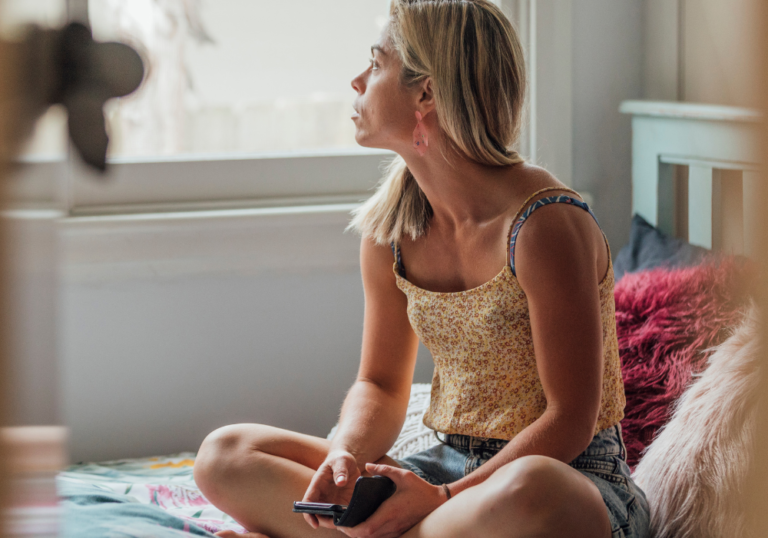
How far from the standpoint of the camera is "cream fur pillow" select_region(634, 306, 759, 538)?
0.89m

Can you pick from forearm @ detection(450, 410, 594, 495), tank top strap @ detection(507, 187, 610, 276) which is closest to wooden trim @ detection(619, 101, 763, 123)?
tank top strap @ detection(507, 187, 610, 276)

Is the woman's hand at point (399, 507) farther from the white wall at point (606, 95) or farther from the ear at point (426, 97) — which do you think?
the white wall at point (606, 95)

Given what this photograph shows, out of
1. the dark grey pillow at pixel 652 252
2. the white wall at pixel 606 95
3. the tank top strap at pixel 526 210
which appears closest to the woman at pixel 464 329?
the tank top strap at pixel 526 210

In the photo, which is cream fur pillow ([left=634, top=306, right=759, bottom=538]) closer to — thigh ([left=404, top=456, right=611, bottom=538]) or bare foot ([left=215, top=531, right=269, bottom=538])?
thigh ([left=404, top=456, right=611, bottom=538])

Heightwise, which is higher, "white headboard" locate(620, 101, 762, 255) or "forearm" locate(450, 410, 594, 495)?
"white headboard" locate(620, 101, 762, 255)

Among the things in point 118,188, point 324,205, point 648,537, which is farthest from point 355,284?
point 648,537

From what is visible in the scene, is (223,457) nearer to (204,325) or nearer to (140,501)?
(140,501)

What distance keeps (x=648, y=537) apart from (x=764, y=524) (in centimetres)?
96

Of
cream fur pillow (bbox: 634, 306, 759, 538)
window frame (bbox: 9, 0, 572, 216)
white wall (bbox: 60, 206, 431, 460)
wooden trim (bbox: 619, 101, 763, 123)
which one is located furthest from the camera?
window frame (bbox: 9, 0, 572, 216)

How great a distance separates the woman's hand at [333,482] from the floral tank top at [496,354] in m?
0.16

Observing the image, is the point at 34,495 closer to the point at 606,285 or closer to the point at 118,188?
the point at 606,285

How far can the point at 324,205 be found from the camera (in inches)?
68.9

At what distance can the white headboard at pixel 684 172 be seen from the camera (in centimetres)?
148

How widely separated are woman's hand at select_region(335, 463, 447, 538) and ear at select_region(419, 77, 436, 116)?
50 cm
